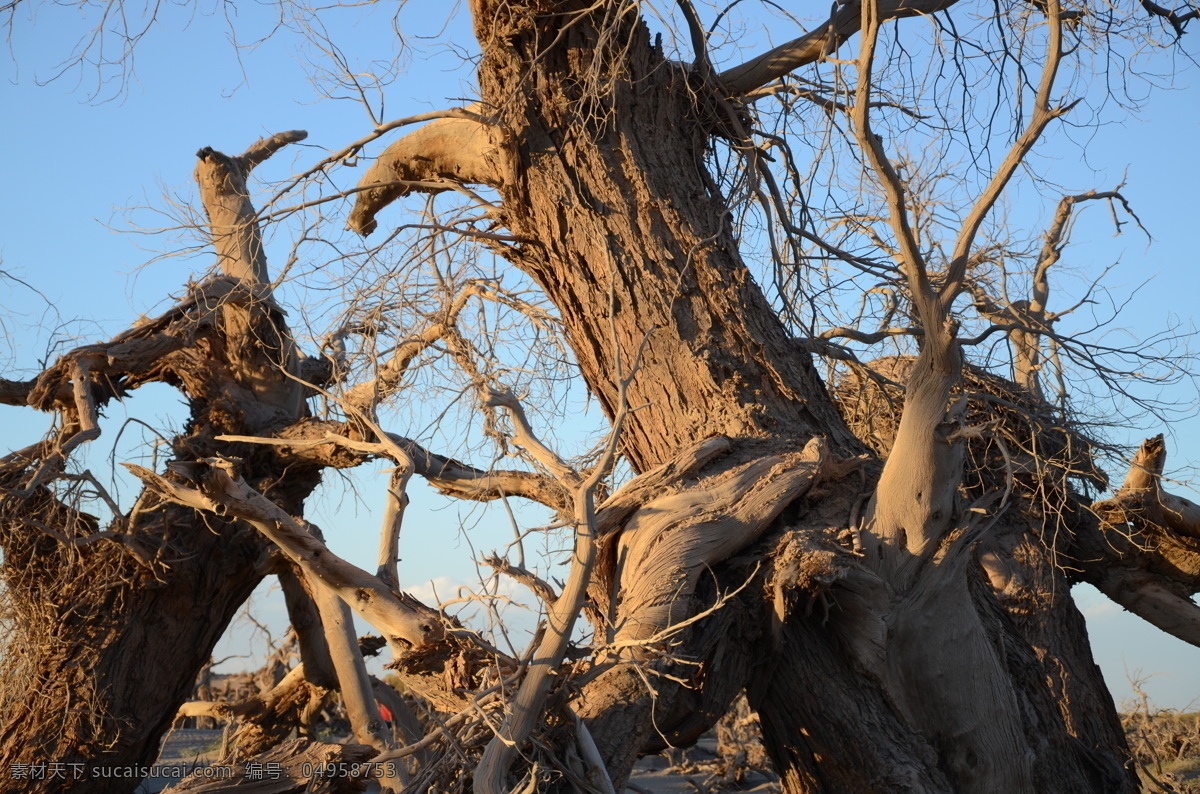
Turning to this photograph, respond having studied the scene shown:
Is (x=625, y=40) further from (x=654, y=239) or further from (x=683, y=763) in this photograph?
(x=683, y=763)

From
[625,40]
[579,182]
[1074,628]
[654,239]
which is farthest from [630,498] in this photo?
[1074,628]

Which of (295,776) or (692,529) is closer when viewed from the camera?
(692,529)

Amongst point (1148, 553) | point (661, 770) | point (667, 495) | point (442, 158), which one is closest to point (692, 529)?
point (667, 495)

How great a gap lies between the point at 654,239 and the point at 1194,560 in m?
4.40

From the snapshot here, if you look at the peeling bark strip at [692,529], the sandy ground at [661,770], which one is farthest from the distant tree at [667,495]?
the sandy ground at [661,770]

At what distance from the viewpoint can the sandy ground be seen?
7.90m

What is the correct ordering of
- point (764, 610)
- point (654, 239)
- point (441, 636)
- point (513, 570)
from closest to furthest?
point (513, 570)
point (441, 636)
point (764, 610)
point (654, 239)

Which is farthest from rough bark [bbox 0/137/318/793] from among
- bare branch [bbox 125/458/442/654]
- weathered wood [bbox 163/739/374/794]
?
weathered wood [bbox 163/739/374/794]

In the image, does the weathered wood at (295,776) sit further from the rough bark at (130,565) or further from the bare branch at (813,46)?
the bare branch at (813,46)

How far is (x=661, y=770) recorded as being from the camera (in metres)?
9.41

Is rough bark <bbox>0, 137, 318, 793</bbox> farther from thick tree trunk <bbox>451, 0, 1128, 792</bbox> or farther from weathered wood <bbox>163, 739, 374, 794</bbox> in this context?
weathered wood <bbox>163, 739, 374, 794</bbox>

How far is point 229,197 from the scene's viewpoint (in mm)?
7086

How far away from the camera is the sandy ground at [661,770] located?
790 centimetres

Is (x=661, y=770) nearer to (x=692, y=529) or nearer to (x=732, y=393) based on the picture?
(x=732, y=393)
